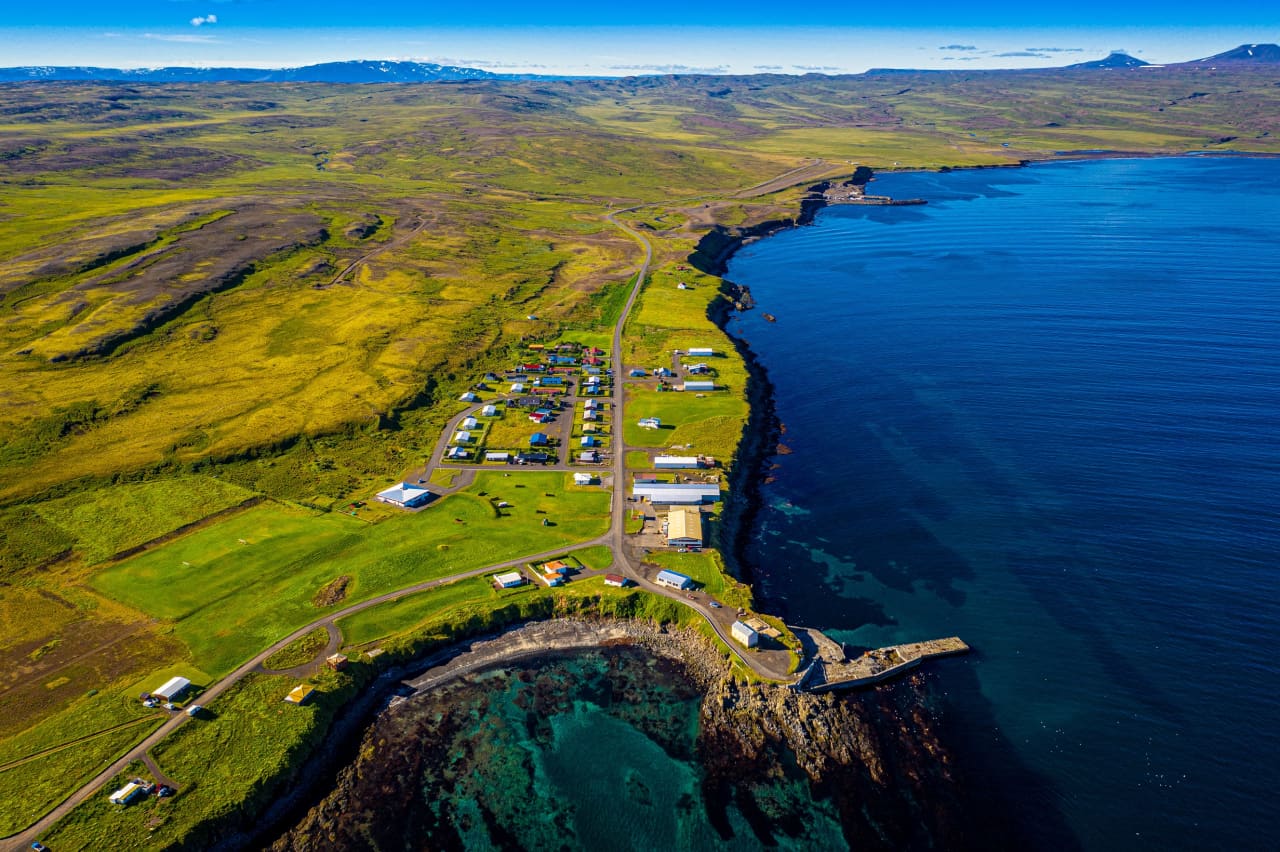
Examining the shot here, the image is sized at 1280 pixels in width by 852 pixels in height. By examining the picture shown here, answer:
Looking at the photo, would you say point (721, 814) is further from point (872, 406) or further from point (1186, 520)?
point (872, 406)

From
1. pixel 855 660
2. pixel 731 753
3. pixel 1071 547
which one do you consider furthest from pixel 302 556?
pixel 1071 547

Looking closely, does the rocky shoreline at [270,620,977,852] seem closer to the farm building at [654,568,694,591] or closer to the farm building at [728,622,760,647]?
the farm building at [728,622,760,647]

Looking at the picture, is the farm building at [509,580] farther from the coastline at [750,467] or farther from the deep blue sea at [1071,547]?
the deep blue sea at [1071,547]

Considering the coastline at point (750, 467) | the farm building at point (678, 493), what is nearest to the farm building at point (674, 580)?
the coastline at point (750, 467)

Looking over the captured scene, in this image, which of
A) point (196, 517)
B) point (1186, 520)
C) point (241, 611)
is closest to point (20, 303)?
point (196, 517)

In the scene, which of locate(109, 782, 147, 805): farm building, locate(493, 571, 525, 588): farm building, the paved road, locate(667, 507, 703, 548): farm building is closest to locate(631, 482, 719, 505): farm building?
locate(667, 507, 703, 548): farm building

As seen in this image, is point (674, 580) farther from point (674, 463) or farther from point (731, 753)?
point (674, 463)
